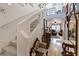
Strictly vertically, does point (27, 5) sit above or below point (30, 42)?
above

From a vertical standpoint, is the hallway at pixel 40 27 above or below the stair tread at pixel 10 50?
above

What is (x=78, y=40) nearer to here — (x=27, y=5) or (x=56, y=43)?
(x=56, y=43)

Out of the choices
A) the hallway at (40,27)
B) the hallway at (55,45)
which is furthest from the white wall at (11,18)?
the hallway at (55,45)

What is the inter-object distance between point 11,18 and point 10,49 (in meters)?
0.38

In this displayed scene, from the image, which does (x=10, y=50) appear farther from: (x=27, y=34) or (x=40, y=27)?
(x=40, y=27)

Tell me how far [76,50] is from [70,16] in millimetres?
427

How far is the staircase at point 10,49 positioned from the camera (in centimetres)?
171

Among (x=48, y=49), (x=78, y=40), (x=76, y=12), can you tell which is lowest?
(x=48, y=49)

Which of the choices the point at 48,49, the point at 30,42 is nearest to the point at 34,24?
the point at 30,42

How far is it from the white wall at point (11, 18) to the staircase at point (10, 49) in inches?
1.8

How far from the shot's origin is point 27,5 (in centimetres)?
175

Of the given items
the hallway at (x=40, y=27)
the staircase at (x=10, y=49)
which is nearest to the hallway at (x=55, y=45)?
the hallway at (x=40, y=27)

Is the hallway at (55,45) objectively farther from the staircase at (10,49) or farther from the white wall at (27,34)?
the staircase at (10,49)

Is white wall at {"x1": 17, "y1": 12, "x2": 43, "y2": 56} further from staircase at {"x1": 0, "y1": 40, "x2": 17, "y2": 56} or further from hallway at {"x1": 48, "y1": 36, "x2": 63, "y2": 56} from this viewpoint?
hallway at {"x1": 48, "y1": 36, "x2": 63, "y2": 56}
